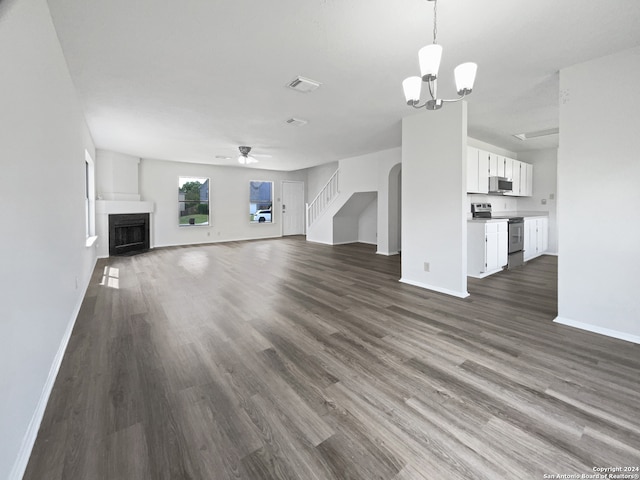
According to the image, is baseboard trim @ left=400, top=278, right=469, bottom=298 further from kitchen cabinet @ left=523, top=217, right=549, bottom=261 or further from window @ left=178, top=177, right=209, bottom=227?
window @ left=178, top=177, right=209, bottom=227

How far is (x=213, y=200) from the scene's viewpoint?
907 centimetres

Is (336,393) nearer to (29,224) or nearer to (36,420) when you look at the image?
(36,420)

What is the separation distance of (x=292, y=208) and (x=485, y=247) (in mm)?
7573

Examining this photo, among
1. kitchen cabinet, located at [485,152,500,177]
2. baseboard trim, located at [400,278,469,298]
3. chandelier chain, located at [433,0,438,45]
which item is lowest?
baseboard trim, located at [400,278,469,298]

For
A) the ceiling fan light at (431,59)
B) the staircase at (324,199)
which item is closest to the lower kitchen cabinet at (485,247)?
the ceiling fan light at (431,59)

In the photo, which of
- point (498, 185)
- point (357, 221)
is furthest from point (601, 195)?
point (357, 221)

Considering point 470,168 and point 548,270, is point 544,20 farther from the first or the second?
point 548,270

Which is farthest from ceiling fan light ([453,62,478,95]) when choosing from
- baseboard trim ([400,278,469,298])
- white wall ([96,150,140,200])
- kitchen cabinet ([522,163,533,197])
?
white wall ([96,150,140,200])

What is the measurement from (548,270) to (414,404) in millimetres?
5023

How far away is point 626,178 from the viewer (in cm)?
255

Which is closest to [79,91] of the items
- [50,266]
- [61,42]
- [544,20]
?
[61,42]

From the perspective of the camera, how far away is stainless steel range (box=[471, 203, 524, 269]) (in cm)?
536

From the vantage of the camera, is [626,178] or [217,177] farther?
[217,177]

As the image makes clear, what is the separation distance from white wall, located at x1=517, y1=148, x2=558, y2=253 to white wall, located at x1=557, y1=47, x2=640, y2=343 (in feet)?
15.1
